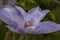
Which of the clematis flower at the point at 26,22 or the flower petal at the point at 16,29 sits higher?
the clematis flower at the point at 26,22

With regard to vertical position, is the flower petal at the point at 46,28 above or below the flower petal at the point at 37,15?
below

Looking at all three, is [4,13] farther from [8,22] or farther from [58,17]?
[58,17]

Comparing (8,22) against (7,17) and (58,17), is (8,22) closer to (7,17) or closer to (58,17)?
(7,17)

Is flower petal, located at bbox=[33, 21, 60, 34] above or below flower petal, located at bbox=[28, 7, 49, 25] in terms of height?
below

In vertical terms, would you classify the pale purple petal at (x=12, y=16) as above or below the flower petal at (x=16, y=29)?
above

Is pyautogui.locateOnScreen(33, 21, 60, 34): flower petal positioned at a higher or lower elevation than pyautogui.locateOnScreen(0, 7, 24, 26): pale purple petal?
lower

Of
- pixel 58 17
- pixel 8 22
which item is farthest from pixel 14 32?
pixel 58 17

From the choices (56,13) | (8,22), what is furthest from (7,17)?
Answer: (56,13)

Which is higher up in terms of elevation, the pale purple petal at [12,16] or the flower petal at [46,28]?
the pale purple petal at [12,16]
